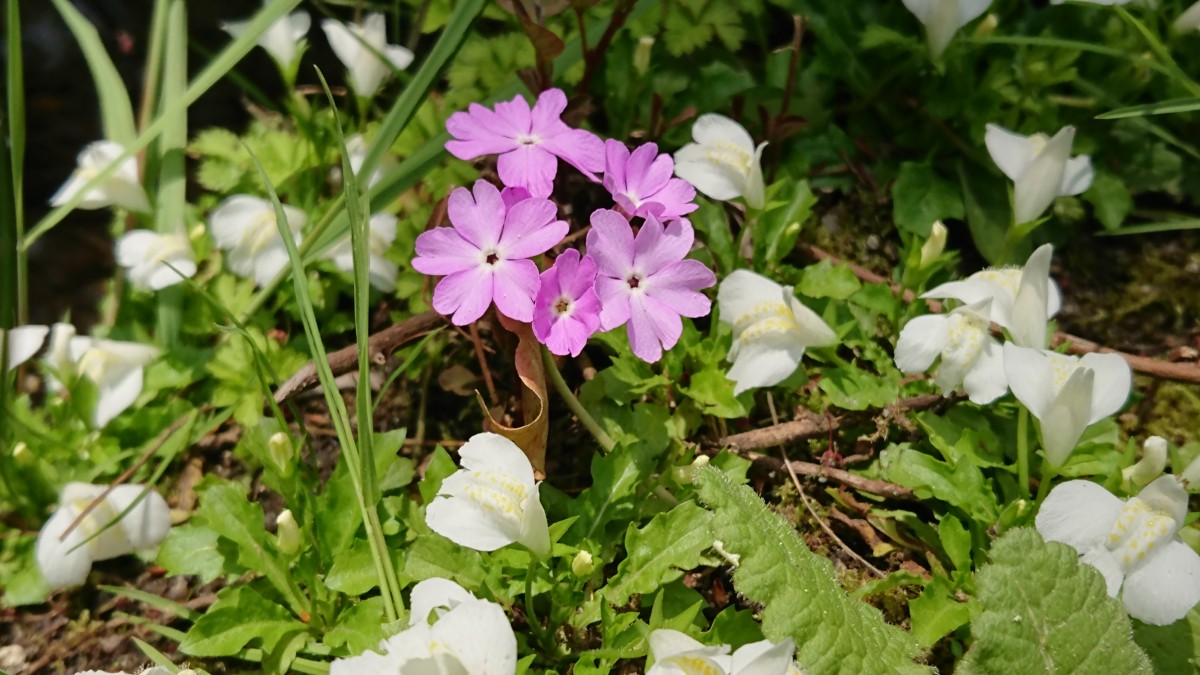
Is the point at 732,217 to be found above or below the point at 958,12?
below

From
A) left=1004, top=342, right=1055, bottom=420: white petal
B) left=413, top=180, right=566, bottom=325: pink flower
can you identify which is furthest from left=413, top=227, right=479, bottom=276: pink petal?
left=1004, top=342, right=1055, bottom=420: white petal

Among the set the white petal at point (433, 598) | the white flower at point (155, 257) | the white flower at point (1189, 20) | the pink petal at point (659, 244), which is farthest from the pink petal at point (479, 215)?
the white flower at point (1189, 20)

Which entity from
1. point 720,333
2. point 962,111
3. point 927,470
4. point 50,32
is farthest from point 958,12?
point 50,32

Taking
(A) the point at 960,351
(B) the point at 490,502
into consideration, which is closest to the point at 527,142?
(B) the point at 490,502

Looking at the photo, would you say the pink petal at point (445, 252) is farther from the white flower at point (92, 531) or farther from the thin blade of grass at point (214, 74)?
the white flower at point (92, 531)

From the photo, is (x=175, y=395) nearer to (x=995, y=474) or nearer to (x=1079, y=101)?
(x=995, y=474)

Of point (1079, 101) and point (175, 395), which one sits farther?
point (1079, 101)
